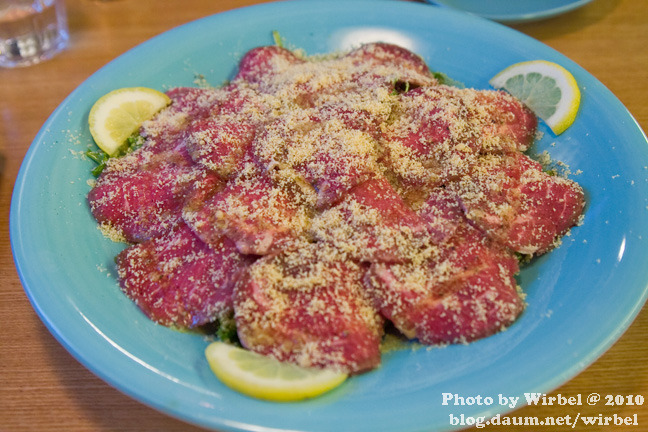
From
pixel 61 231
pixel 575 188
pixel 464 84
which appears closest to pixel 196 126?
pixel 61 231

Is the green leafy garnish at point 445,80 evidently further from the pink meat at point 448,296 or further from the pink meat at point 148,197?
the pink meat at point 148,197

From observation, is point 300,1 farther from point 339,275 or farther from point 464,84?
point 339,275

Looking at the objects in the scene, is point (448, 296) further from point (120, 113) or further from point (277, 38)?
point (277, 38)

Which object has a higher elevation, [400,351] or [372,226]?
[372,226]

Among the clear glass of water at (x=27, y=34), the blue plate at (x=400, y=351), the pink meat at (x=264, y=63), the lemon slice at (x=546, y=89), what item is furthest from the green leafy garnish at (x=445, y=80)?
the clear glass of water at (x=27, y=34)

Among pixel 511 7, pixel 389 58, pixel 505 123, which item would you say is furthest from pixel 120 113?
pixel 511 7

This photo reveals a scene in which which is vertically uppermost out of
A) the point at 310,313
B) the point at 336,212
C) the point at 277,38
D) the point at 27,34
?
the point at 277,38

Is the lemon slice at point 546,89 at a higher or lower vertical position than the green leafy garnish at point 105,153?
higher

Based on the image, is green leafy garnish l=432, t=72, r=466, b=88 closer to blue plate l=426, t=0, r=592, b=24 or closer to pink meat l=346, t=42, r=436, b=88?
pink meat l=346, t=42, r=436, b=88
